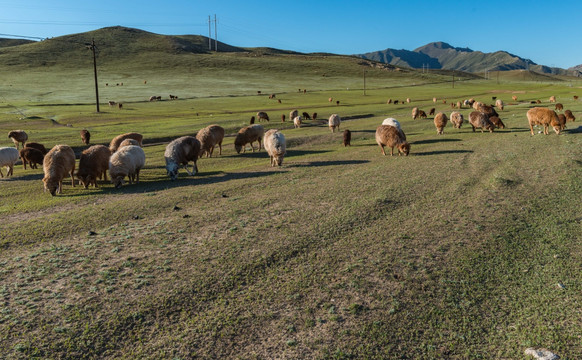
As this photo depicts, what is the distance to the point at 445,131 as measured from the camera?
1053 inches

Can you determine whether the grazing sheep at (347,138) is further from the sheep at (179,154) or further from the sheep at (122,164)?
the sheep at (122,164)

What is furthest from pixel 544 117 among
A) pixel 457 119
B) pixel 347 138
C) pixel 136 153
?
pixel 136 153

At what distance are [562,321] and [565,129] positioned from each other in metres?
22.6

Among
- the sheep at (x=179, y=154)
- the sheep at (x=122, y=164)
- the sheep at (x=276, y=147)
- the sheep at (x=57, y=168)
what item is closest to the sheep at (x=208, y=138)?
the sheep at (x=179, y=154)

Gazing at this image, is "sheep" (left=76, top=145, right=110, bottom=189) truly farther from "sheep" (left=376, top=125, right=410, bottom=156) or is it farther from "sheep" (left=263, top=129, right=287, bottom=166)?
"sheep" (left=376, top=125, right=410, bottom=156)

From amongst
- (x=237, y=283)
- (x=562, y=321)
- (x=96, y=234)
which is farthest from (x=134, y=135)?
(x=562, y=321)

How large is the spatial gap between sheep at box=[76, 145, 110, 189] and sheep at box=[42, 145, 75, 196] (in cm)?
45

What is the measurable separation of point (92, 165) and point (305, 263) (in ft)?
37.1

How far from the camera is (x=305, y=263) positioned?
7605 millimetres

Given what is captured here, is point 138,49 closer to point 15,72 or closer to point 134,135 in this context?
point 15,72

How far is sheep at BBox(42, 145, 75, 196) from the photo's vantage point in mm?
13758

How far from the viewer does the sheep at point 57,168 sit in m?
13.8

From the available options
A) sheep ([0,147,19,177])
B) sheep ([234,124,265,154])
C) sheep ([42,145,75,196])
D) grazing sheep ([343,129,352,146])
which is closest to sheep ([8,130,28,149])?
sheep ([0,147,19,177])

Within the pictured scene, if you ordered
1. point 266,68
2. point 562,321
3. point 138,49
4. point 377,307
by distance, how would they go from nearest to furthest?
point 562,321 < point 377,307 < point 266,68 < point 138,49
